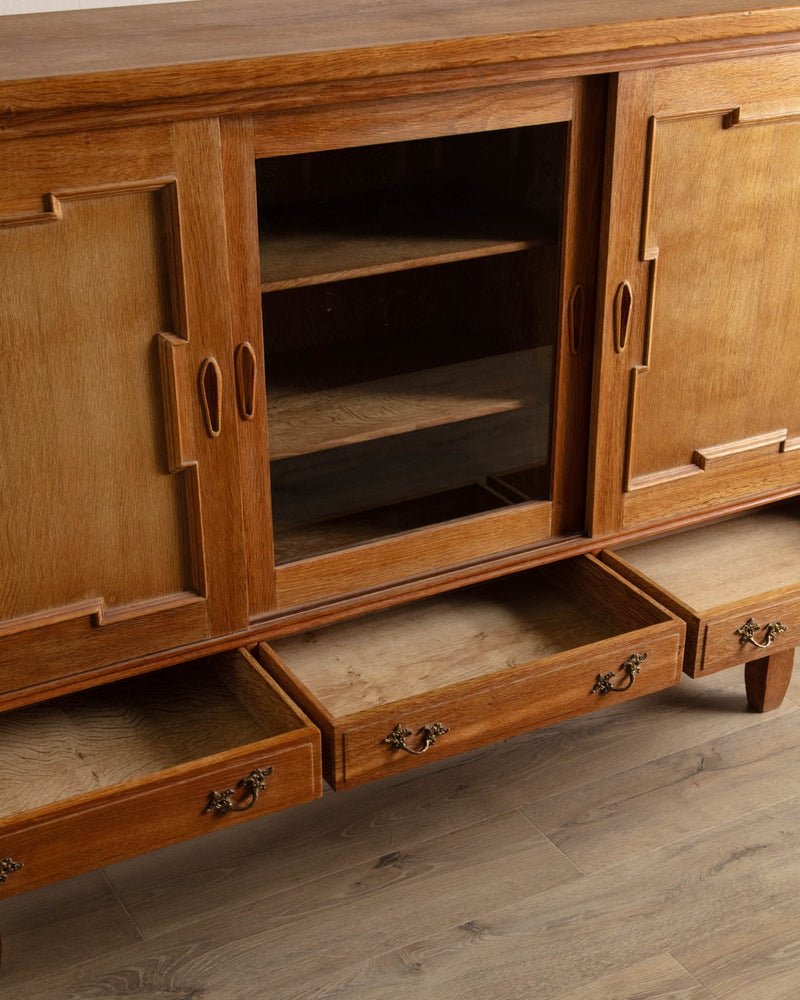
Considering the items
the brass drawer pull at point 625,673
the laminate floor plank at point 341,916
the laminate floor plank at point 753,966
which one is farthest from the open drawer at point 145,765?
the laminate floor plank at point 753,966

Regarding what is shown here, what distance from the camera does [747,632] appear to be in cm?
159

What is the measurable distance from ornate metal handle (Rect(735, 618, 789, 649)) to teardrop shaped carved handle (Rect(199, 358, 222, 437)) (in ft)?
2.31

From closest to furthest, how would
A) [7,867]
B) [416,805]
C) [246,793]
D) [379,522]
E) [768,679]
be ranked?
1. [7,867]
2. [246,793]
3. [379,522]
4. [416,805]
5. [768,679]

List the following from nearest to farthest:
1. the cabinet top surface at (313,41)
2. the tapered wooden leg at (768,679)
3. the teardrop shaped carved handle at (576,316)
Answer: the cabinet top surface at (313,41) → the teardrop shaped carved handle at (576,316) → the tapered wooden leg at (768,679)

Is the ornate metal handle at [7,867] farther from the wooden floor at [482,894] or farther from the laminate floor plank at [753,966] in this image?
the laminate floor plank at [753,966]

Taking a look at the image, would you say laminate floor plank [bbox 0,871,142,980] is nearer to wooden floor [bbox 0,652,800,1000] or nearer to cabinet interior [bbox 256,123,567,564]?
wooden floor [bbox 0,652,800,1000]

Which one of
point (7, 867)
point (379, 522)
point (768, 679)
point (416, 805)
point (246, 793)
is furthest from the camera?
point (768, 679)

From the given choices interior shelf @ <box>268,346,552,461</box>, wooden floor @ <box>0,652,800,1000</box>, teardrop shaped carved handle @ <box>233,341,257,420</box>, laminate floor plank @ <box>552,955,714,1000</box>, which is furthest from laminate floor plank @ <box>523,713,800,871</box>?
teardrop shaped carved handle @ <box>233,341,257,420</box>

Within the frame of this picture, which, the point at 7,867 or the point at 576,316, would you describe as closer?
the point at 7,867

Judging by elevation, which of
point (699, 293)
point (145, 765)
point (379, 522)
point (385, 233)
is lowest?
point (145, 765)

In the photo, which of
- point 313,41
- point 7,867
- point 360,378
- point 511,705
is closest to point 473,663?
point 511,705

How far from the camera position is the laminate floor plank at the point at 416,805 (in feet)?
5.05

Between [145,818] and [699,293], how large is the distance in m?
0.91

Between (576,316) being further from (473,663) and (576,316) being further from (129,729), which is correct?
(129,729)
